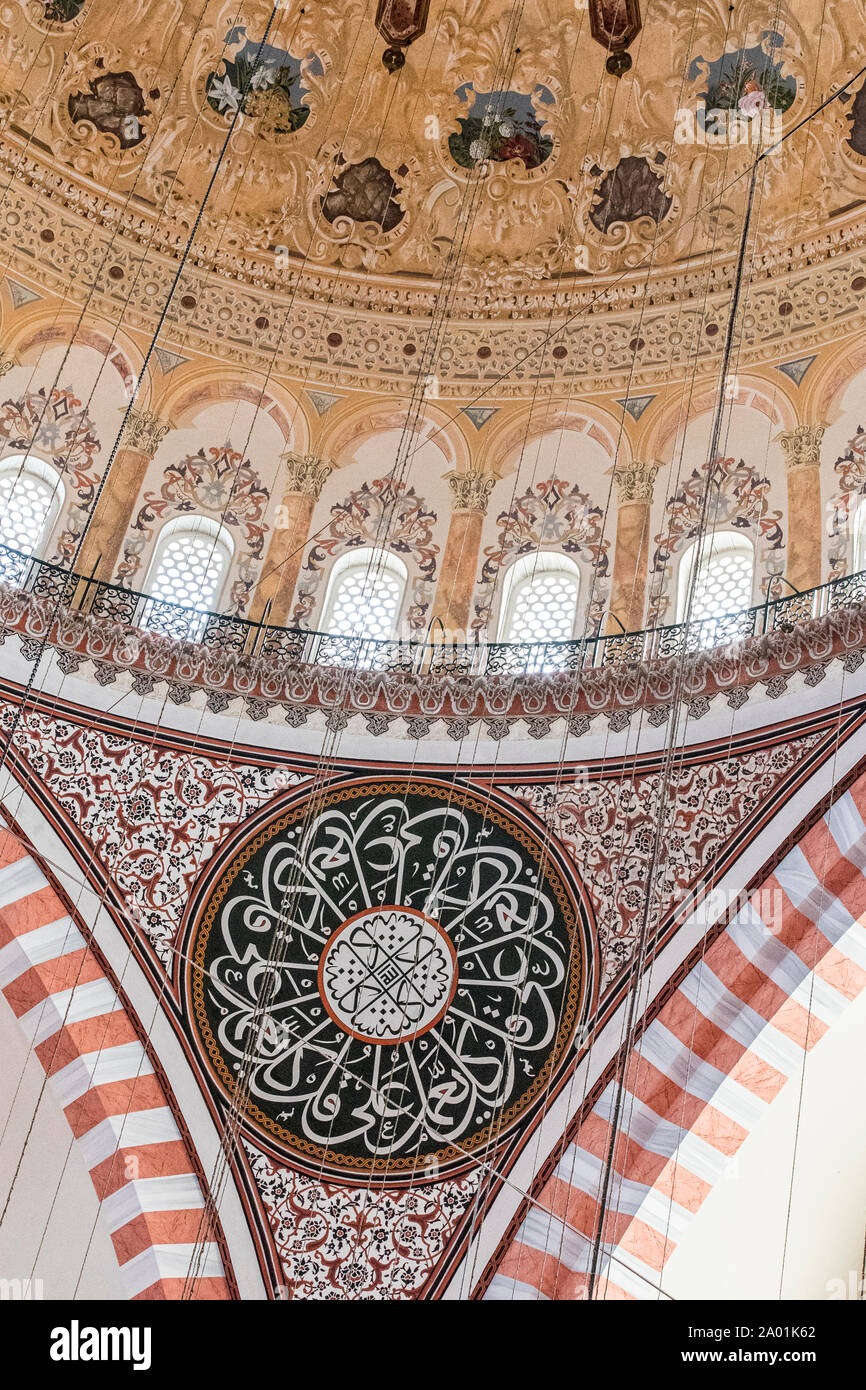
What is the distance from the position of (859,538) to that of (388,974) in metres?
3.23

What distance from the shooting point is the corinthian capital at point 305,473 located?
30.6 feet

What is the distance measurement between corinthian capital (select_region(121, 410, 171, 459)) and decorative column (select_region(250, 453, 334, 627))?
0.73 meters

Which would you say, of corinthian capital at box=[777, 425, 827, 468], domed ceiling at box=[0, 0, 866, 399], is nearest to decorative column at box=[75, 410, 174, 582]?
domed ceiling at box=[0, 0, 866, 399]

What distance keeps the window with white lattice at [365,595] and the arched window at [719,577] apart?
5.24 ft

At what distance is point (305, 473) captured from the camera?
937 centimetres

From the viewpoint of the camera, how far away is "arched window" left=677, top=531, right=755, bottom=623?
8.53m

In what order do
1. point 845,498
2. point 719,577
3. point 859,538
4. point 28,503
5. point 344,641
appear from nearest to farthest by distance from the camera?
point 859,538
point 845,498
point 719,577
point 344,641
point 28,503

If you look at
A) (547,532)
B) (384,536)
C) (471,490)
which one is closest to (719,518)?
(547,532)

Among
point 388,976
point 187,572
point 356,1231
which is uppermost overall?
point 187,572

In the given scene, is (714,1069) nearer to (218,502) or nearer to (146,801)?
(146,801)

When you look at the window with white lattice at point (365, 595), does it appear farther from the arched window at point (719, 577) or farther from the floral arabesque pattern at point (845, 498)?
the floral arabesque pattern at point (845, 498)

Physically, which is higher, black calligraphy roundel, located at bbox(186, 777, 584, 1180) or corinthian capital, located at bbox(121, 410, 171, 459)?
corinthian capital, located at bbox(121, 410, 171, 459)

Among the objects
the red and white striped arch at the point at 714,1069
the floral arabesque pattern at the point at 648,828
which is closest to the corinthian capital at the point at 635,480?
the floral arabesque pattern at the point at 648,828

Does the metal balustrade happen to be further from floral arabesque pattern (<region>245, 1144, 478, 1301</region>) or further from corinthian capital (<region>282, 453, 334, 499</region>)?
floral arabesque pattern (<region>245, 1144, 478, 1301</region>)
